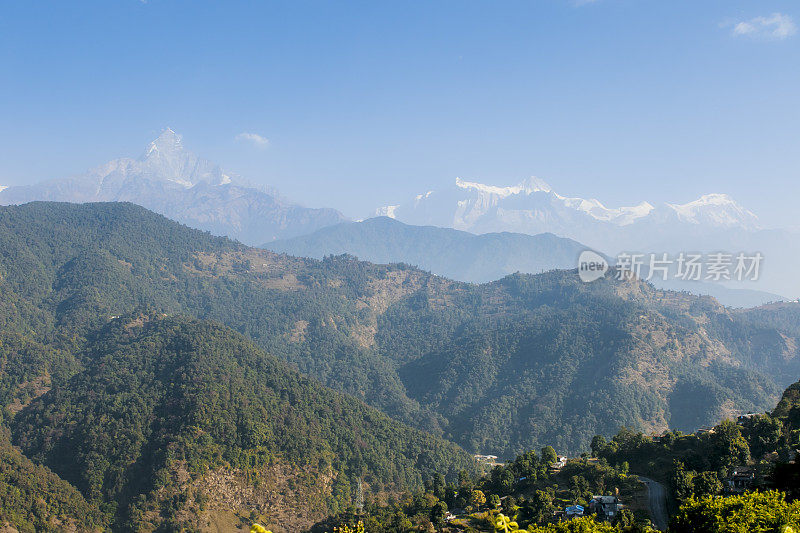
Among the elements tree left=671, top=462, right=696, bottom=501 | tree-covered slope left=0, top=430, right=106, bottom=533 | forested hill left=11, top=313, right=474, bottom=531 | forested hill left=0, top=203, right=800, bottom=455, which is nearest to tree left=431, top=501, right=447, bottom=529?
tree left=671, top=462, right=696, bottom=501

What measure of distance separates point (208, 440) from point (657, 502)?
217ft

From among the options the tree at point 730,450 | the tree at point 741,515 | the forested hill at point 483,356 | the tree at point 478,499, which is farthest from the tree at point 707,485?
the forested hill at point 483,356

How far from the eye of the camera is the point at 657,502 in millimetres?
51406

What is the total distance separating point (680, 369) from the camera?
151 meters

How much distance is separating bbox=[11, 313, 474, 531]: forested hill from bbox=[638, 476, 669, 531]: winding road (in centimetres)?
5052

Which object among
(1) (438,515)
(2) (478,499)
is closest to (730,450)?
(2) (478,499)

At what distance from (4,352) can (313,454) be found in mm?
75487

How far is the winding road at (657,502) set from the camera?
157 feet

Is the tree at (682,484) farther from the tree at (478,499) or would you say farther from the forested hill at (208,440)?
the forested hill at (208,440)

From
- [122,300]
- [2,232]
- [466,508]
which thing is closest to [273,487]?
[466,508]

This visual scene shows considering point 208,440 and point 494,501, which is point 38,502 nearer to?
point 208,440

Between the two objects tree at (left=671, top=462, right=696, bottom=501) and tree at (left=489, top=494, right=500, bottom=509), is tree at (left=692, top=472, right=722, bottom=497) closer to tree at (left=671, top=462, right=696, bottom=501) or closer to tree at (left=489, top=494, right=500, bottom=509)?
tree at (left=671, top=462, right=696, bottom=501)

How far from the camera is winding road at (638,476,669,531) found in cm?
4791

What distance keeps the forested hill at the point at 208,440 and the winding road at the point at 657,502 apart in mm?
50523
